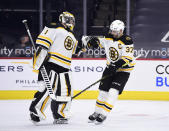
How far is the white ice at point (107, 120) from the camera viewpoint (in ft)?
16.9

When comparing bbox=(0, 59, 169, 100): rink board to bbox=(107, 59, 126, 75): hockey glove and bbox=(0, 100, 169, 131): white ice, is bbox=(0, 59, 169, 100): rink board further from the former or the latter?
bbox=(107, 59, 126, 75): hockey glove

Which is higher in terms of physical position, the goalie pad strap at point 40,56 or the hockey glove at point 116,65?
the goalie pad strap at point 40,56

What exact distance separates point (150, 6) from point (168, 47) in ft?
3.26

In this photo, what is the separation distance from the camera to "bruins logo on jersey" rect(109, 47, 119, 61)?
5.48 metres

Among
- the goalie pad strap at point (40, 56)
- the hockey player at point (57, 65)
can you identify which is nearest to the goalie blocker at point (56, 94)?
the hockey player at point (57, 65)

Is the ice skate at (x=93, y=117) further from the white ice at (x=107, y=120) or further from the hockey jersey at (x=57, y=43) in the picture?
the hockey jersey at (x=57, y=43)

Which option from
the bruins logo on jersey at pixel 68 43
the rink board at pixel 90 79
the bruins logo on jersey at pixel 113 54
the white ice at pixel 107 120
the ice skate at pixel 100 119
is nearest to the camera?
the white ice at pixel 107 120

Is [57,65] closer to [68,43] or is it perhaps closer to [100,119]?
[68,43]

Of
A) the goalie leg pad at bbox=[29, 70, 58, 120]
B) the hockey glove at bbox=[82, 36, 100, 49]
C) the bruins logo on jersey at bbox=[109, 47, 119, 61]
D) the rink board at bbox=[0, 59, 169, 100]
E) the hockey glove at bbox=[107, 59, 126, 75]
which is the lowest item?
the rink board at bbox=[0, 59, 169, 100]

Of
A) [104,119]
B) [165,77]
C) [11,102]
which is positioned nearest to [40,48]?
[104,119]

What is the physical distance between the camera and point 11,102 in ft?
25.6

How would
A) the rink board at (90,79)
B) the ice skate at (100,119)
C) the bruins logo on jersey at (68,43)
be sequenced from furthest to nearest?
the rink board at (90,79), the ice skate at (100,119), the bruins logo on jersey at (68,43)

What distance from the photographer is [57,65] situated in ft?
17.3

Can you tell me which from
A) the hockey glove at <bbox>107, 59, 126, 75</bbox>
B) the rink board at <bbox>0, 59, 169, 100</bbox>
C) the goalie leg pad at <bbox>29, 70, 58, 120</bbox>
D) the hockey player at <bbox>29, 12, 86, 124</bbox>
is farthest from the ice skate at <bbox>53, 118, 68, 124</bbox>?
the rink board at <bbox>0, 59, 169, 100</bbox>
